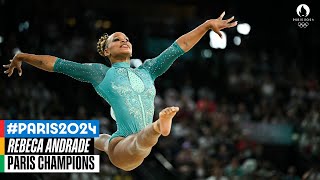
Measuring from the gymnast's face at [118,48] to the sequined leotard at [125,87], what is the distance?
100 millimetres

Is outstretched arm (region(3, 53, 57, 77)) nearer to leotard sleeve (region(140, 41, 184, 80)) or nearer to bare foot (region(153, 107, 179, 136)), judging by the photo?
leotard sleeve (region(140, 41, 184, 80))

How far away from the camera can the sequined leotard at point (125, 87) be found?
4730 mm

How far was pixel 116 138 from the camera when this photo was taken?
482cm

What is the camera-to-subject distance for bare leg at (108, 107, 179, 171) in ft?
13.3

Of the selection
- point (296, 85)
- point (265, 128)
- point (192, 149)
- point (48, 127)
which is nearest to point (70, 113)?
point (48, 127)

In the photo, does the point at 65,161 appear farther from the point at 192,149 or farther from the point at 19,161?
the point at 192,149

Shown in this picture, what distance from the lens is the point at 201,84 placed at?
973cm

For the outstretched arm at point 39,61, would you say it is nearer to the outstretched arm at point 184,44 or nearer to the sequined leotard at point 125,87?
the sequined leotard at point 125,87

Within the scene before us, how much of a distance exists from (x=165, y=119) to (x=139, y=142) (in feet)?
1.31

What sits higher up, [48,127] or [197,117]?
[197,117]

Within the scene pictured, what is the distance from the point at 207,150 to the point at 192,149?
0.81 ft

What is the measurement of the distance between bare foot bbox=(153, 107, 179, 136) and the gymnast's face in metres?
0.92

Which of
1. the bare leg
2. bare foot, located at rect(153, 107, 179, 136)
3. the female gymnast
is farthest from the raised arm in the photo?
bare foot, located at rect(153, 107, 179, 136)

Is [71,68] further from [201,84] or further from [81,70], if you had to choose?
[201,84]
